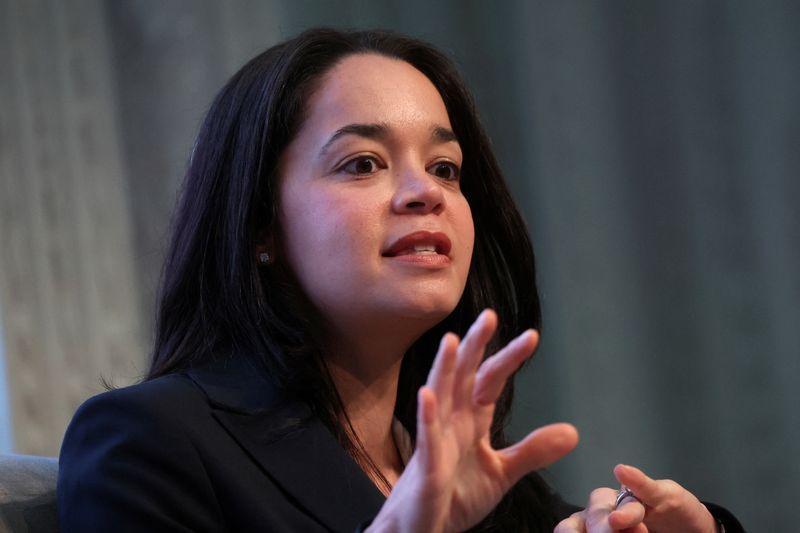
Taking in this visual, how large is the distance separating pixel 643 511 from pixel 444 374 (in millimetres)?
419

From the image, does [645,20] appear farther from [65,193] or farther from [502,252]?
[65,193]


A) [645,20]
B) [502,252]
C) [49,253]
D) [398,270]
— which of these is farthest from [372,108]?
[645,20]

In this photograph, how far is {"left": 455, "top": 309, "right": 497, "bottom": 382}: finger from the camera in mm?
953

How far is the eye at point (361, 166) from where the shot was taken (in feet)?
4.71

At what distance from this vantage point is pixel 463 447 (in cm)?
99

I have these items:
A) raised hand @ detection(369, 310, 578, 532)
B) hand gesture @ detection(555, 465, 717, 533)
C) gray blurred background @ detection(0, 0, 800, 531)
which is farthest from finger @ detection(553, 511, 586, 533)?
gray blurred background @ detection(0, 0, 800, 531)

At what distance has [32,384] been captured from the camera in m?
2.26

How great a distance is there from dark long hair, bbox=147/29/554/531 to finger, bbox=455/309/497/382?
0.47 m

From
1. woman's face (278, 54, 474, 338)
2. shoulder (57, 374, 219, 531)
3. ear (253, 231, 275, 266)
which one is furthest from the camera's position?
ear (253, 231, 275, 266)

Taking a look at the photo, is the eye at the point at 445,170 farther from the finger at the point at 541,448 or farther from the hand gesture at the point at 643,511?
the finger at the point at 541,448

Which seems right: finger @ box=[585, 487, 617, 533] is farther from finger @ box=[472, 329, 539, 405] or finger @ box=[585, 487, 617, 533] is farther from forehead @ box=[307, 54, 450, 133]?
forehead @ box=[307, 54, 450, 133]

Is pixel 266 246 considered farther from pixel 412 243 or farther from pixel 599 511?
pixel 599 511

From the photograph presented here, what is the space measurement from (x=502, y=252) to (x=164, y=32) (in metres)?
1.21

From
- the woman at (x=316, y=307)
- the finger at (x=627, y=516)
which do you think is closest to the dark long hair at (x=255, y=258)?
the woman at (x=316, y=307)
